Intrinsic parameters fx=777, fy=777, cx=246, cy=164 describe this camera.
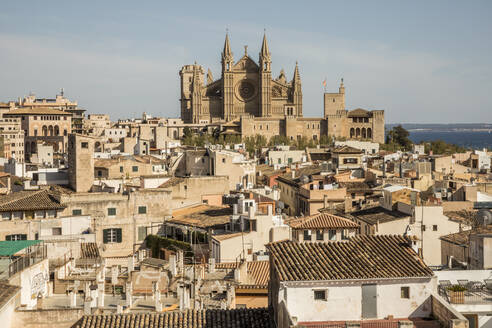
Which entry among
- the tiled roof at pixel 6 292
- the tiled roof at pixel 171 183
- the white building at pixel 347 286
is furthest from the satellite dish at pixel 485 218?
the tiled roof at pixel 171 183

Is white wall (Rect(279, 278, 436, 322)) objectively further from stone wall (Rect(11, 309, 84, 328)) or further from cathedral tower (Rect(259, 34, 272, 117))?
cathedral tower (Rect(259, 34, 272, 117))

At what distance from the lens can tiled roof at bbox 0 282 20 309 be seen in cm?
1384

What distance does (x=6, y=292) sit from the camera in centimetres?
1425


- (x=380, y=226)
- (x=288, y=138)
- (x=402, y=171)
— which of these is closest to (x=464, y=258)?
(x=380, y=226)

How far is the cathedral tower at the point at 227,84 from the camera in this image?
114438mm

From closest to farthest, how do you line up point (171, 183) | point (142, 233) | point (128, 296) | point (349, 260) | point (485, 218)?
point (349, 260) → point (128, 296) → point (485, 218) → point (142, 233) → point (171, 183)

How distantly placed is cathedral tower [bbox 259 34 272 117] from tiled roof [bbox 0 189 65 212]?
83216 mm

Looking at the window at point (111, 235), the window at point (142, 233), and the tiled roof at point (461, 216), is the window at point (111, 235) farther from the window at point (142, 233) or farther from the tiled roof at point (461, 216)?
the tiled roof at point (461, 216)

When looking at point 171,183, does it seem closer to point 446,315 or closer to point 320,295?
point 320,295

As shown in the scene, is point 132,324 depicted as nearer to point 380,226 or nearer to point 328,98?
point 380,226

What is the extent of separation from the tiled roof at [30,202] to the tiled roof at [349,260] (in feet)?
59.8

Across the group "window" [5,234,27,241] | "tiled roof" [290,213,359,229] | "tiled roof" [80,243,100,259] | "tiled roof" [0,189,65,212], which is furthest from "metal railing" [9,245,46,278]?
"tiled roof" [290,213,359,229]

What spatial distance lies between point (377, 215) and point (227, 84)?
281 ft

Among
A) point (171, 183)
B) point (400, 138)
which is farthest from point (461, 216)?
point (400, 138)
